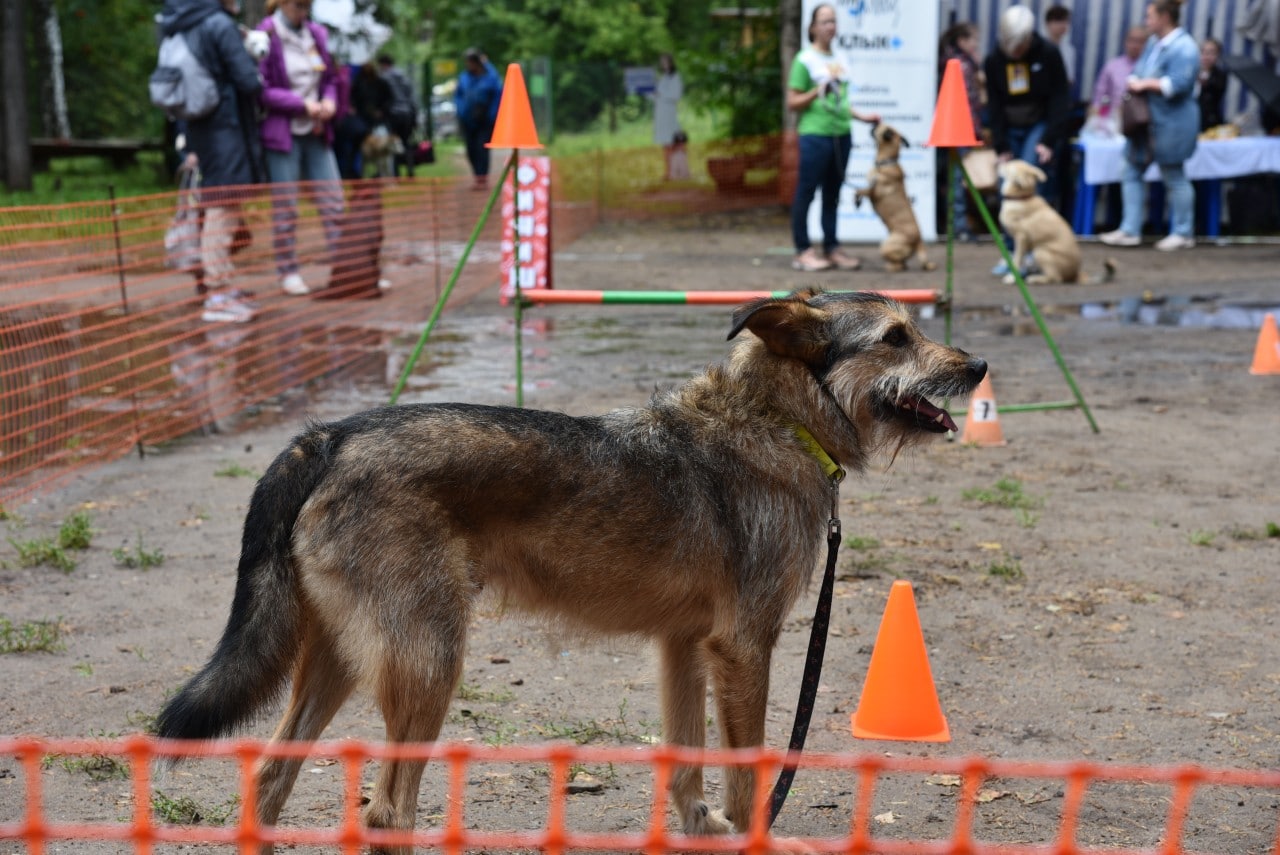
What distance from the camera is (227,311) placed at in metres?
10.1

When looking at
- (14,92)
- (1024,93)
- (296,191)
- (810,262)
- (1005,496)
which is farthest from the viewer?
(14,92)

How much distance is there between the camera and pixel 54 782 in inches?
151

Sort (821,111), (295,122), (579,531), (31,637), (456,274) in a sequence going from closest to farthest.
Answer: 1. (579,531)
2. (31,637)
3. (456,274)
4. (295,122)
5. (821,111)

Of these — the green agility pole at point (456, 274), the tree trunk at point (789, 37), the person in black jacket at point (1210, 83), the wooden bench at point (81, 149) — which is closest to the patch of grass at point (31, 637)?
the green agility pole at point (456, 274)

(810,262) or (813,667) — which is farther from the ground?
(813,667)

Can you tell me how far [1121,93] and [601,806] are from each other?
15.1 meters

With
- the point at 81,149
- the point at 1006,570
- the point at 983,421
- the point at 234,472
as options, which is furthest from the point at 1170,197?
the point at 81,149

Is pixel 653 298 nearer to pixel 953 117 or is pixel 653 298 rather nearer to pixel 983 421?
pixel 953 117

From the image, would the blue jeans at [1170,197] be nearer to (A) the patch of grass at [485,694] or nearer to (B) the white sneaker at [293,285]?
(B) the white sneaker at [293,285]

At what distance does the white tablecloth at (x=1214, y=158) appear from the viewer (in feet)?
53.5

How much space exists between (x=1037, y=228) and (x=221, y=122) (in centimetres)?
833

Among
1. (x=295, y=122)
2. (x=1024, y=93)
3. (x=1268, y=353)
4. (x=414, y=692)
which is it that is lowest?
(x=1268, y=353)

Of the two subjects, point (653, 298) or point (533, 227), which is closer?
point (653, 298)

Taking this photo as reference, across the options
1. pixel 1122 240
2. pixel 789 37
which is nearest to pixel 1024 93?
pixel 1122 240
